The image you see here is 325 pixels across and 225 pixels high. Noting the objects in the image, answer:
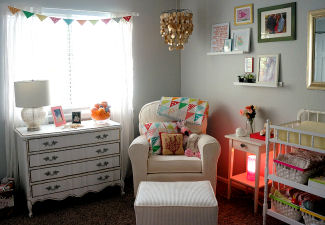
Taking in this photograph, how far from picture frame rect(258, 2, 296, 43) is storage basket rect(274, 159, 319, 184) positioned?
3.78ft

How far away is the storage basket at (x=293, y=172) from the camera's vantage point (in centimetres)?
248

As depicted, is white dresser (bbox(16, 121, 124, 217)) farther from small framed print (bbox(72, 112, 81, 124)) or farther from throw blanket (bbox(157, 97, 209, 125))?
throw blanket (bbox(157, 97, 209, 125))

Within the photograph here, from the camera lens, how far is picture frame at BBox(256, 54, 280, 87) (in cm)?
314

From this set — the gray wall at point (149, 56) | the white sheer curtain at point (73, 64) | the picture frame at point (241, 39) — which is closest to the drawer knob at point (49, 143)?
the white sheer curtain at point (73, 64)

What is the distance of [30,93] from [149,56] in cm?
154

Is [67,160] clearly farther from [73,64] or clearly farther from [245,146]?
[245,146]

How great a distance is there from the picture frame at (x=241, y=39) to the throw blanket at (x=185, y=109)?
2.20 ft

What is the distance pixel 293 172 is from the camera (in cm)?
254

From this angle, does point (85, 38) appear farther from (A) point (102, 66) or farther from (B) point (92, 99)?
(B) point (92, 99)

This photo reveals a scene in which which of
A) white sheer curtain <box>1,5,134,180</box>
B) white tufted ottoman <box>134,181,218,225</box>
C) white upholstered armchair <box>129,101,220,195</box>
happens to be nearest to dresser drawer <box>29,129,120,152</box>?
white upholstered armchair <box>129,101,220,195</box>

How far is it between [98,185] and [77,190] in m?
0.21

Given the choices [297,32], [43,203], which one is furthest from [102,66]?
[297,32]

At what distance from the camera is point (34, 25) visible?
328cm

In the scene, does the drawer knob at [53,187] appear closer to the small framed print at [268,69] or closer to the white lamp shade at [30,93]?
the white lamp shade at [30,93]
